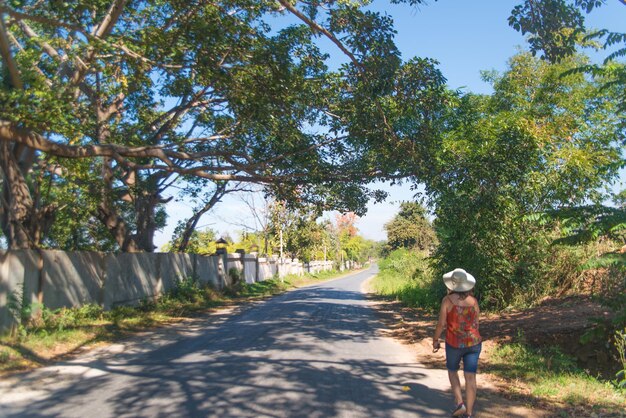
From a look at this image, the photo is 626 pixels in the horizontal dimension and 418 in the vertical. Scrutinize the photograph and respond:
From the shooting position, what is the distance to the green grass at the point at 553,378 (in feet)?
19.0

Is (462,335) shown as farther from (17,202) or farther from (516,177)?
(17,202)

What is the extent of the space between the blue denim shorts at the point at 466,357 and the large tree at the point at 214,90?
15.4 feet

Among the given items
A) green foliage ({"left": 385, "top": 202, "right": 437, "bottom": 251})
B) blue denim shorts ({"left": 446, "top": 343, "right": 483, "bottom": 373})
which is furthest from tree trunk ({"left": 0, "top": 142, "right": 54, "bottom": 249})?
green foliage ({"left": 385, "top": 202, "right": 437, "bottom": 251})

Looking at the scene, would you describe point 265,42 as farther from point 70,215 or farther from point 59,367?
point 70,215

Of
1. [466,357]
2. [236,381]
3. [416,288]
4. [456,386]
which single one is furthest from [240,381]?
[416,288]

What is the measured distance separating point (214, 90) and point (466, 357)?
8.58m

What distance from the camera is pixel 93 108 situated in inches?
546

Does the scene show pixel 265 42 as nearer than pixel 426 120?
Yes

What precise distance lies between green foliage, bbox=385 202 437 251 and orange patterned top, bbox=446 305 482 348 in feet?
156

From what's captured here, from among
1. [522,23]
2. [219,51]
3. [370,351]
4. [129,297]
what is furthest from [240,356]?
[129,297]

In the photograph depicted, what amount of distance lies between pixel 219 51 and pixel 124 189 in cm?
947

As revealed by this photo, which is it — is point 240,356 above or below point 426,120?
below

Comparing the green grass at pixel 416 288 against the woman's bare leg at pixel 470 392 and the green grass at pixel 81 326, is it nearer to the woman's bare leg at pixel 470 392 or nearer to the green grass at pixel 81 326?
the green grass at pixel 81 326

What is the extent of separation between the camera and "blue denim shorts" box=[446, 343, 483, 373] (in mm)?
5423
